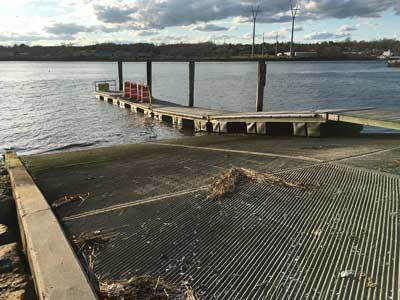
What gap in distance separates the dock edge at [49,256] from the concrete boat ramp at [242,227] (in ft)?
0.07

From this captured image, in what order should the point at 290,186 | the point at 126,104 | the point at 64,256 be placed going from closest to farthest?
the point at 64,256 → the point at 290,186 → the point at 126,104

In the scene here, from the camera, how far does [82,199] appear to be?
5547 mm

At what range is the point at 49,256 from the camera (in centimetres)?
354

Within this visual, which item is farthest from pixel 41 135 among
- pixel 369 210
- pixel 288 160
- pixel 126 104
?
pixel 369 210

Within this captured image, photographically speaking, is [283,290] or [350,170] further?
[350,170]

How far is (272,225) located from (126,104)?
22.6 meters

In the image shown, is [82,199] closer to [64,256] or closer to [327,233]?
[64,256]

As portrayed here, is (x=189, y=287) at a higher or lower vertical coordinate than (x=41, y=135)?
higher

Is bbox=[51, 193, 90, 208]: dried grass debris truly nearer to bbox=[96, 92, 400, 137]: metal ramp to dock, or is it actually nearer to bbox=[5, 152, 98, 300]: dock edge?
bbox=[5, 152, 98, 300]: dock edge

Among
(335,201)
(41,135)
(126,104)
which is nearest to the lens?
(335,201)

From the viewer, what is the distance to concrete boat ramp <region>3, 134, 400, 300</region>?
127 inches

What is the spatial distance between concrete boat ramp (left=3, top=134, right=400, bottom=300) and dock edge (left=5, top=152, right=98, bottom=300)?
2cm

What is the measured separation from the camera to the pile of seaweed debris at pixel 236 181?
526cm

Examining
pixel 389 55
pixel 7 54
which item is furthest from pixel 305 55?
pixel 7 54
